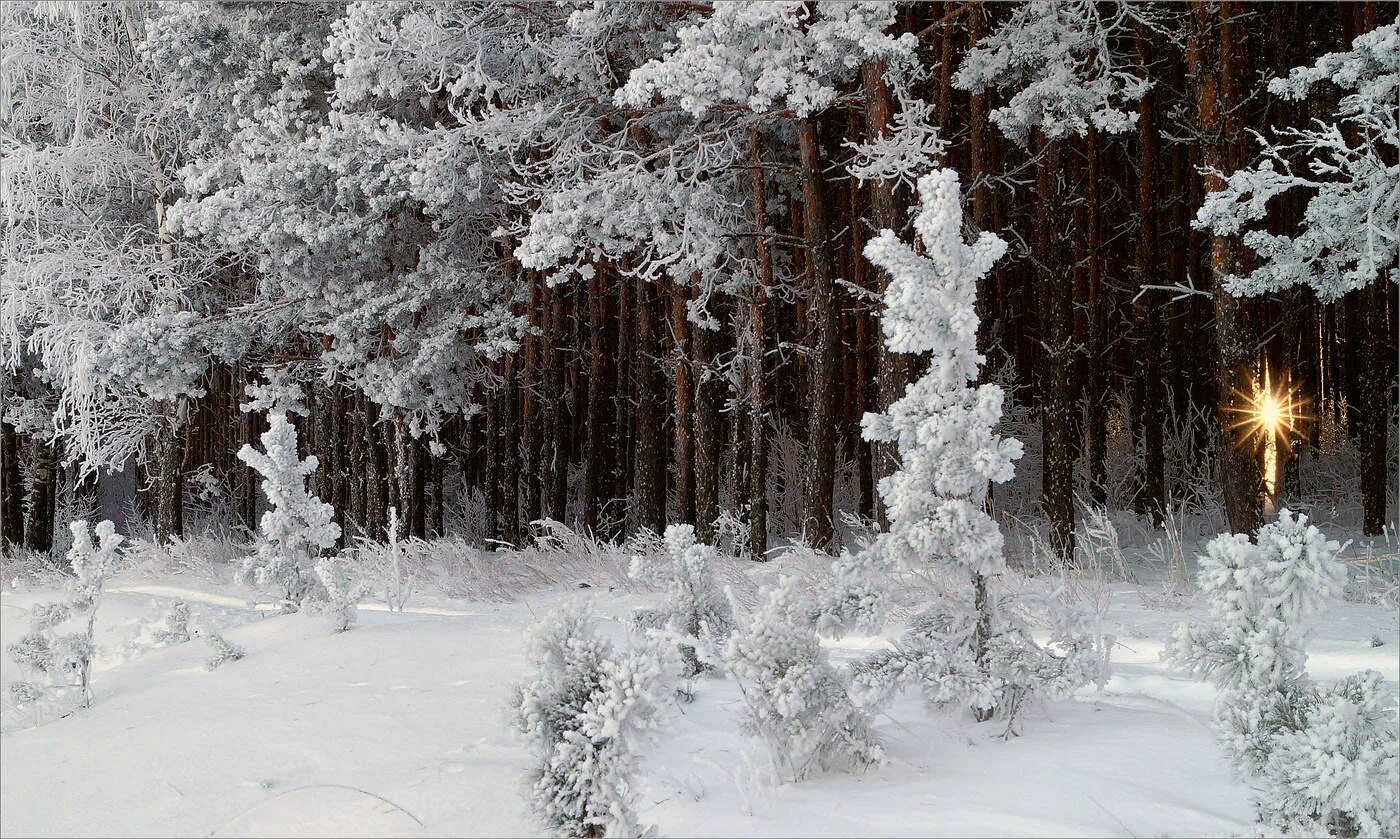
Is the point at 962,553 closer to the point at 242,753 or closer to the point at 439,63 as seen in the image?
the point at 242,753

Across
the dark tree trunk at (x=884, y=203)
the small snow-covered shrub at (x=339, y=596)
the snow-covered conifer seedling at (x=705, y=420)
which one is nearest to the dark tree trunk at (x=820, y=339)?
the snow-covered conifer seedling at (x=705, y=420)

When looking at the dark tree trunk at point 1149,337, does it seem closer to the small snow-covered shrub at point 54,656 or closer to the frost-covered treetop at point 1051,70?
the frost-covered treetop at point 1051,70

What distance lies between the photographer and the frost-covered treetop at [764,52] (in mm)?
8898

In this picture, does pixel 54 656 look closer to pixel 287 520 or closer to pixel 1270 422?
pixel 287 520

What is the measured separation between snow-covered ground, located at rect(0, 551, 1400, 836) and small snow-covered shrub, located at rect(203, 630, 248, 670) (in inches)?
4.1

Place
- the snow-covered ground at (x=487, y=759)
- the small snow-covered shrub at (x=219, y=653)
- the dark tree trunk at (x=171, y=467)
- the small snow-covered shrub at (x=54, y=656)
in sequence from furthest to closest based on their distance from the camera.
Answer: the dark tree trunk at (x=171, y=467)
the small snow-covered shrub at (x=219, y=653)
the small snow-covered shrub at (x=54, y=656)
the snow-covered ground at (x=487, y=759)

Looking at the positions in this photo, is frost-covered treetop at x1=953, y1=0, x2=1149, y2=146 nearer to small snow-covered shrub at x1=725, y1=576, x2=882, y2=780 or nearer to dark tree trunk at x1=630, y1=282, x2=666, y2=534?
dark tree trunk at x1=630, y1=282, x2=666, y2=534

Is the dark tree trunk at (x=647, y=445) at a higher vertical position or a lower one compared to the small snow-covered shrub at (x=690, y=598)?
higher

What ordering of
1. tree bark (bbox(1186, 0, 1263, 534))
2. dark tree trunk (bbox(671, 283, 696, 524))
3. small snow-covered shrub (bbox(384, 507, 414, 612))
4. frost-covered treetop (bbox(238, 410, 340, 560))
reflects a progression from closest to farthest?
1. frost-covered treetop (bbox(238, 410, 340, 560))
2. small snow-covered shrub (bbox(384, 507, 414, 612))
3. tree bark (bbox(1186, 0, 1263, 534))
4. dark tree trunk (bbox(671, 283, 696, 524))

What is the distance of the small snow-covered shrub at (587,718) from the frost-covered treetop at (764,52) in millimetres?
6324

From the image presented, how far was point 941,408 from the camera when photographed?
440 centimetres

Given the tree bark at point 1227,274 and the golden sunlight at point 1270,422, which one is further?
the tree bark at point 1227,274

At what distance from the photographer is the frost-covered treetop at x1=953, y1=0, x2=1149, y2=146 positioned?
33.8 ft

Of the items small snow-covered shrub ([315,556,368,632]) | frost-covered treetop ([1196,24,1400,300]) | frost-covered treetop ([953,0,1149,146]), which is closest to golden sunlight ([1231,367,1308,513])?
frost-covered treetop ([1196,24,1400,300])
